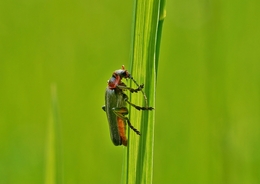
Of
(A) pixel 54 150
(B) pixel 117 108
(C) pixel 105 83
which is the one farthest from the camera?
(C) pixel 105 83

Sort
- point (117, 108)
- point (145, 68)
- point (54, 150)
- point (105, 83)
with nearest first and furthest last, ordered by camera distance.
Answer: point (145, 68) → point (54, 150) → point (117, 108) → point (105, 83)

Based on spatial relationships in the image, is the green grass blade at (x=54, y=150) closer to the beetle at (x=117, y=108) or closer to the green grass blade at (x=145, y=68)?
the beetle at (x=117, y=108)

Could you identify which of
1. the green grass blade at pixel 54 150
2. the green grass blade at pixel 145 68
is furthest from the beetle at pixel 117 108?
the green grass blade at pixel 145 68

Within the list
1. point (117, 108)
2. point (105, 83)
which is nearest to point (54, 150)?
point (117, 108)

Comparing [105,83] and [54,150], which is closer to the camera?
[54,150]

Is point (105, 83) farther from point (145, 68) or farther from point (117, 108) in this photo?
point (145, 68)

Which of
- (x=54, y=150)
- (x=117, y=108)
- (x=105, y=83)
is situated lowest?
(x=54, y=150)

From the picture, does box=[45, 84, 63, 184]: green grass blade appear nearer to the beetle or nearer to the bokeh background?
the bokeh background
